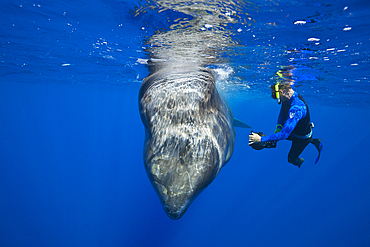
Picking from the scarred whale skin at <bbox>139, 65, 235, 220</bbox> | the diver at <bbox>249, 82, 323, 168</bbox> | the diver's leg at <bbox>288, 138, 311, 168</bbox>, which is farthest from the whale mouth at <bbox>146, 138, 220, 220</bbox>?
the diver's leg at <bbox>288, 138, 311, 168</bbox>

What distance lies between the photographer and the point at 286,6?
12.8 feet

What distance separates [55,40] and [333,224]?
155 ft

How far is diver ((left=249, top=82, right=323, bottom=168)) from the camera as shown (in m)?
3.11

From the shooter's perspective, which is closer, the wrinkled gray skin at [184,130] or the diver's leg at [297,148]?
the wrinkled gray skin at [184,130]

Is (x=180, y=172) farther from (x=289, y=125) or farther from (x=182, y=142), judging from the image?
(x=289, y=125)

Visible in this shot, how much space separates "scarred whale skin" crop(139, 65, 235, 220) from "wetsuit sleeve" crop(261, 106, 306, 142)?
797 mm

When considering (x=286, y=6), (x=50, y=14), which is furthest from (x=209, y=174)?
(x=50, y=14)

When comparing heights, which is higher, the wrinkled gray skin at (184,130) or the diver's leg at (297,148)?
the wrinkled gray skin at (184,130)

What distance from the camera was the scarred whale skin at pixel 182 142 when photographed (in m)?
2.09

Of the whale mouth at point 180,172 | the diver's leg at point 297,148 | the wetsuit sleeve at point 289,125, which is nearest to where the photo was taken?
the whale mouth at point 180,172

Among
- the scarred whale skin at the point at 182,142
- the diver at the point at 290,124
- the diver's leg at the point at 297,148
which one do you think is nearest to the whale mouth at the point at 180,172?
the scarred whale skin at the point at 182,142

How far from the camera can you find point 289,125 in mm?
3227

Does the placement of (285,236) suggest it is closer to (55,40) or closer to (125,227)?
(125,227)

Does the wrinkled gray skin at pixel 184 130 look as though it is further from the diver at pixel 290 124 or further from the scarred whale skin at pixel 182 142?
the diver at pixel 290 124
